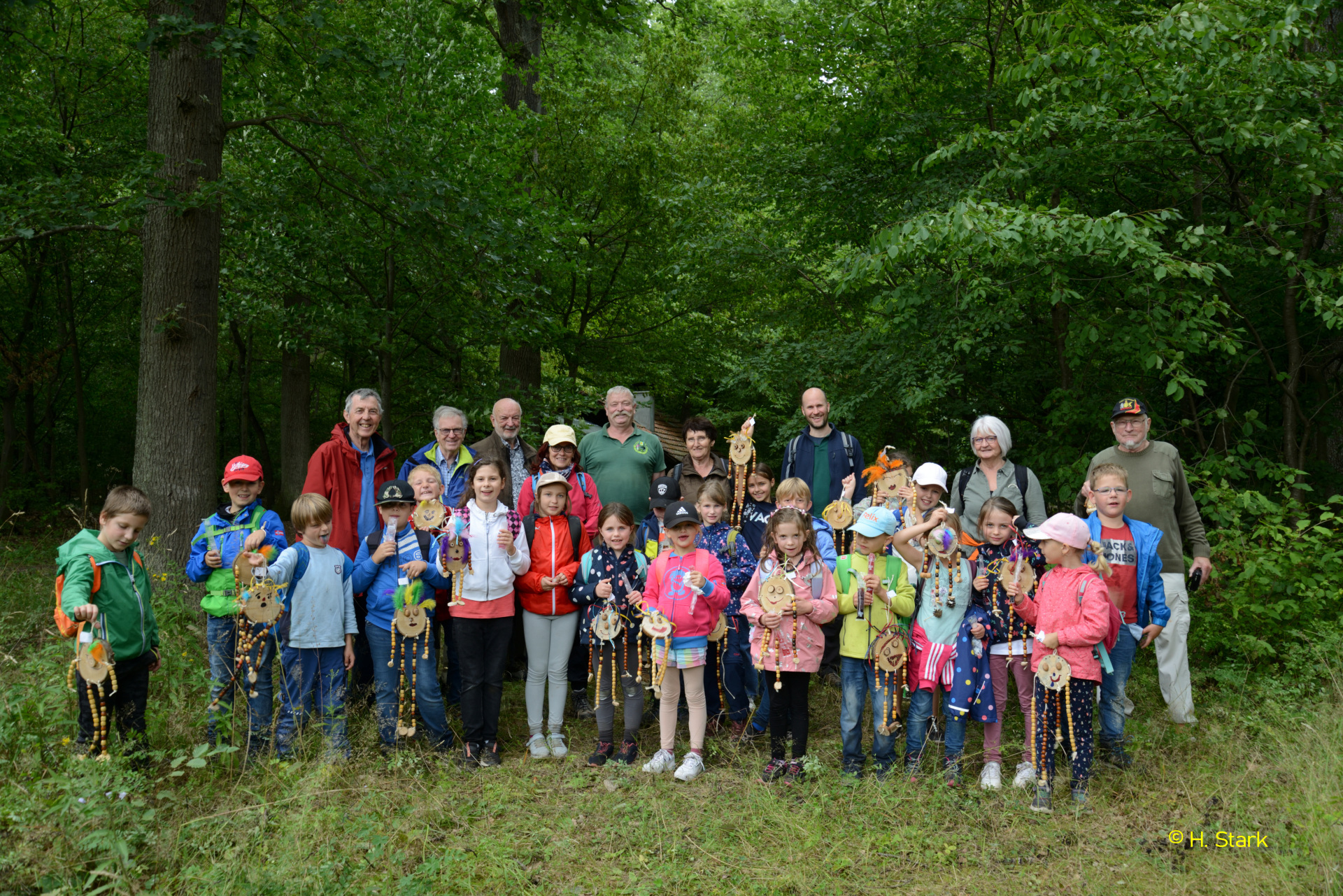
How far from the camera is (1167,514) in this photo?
5.13 m

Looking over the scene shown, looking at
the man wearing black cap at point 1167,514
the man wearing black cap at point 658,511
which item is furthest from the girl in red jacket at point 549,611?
the man wearing black cap at point 1167,514

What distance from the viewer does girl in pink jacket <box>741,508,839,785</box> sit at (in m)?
4.61

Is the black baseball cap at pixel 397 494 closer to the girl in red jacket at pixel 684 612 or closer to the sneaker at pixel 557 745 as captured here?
the girl in red jacket at pixel 684 612

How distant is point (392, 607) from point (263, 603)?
70cm

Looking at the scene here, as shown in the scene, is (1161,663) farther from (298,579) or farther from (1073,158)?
(298,579)

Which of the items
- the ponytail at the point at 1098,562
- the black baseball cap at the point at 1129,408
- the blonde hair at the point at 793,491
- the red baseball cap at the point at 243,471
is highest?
the black baseball cap at the point at 1129,408

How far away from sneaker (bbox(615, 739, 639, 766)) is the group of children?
0.01m

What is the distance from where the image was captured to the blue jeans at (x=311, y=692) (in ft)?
14.9

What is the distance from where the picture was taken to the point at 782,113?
9.83m

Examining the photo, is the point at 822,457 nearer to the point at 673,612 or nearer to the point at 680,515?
the point at 680,515

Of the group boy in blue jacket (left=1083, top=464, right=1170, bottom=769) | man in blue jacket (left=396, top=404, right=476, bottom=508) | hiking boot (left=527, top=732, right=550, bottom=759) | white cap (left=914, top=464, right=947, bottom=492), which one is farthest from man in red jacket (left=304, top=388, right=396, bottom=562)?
boy in blue jacket (left=1083, top=464, right=1170, bottom=769)

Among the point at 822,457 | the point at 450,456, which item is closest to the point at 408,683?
the point at 450,456

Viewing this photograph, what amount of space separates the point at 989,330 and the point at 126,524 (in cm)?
644

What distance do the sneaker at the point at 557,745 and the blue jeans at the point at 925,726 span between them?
1.99 m
